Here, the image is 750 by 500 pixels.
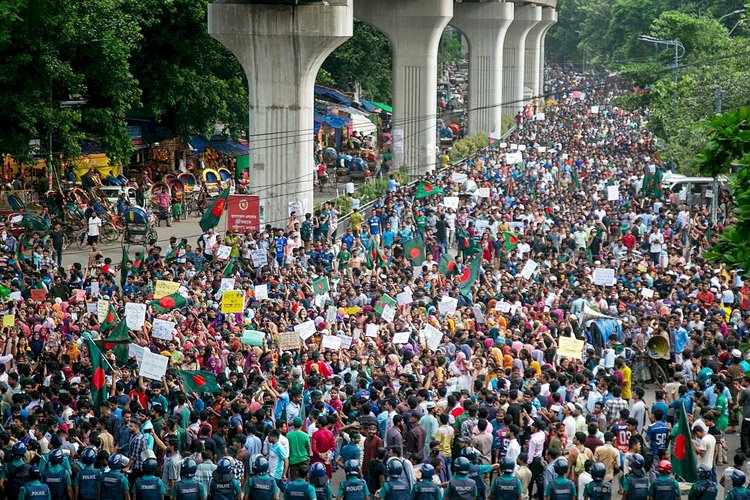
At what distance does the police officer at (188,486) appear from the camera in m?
13.6

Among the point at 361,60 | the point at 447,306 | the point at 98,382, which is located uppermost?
the point at 361,60

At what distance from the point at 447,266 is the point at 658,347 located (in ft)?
22.2

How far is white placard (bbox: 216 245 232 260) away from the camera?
26.3 m

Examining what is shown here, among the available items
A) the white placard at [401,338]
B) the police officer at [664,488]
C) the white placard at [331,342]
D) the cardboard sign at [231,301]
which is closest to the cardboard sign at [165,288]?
the cardboard sign at [231,301]

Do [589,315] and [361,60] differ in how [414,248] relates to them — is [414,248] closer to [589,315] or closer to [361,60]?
[589,315]

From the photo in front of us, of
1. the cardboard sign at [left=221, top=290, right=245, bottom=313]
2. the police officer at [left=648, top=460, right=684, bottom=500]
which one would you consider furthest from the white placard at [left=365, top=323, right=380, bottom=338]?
the police officer at [left=648, top=460, right=684, bottom=500]

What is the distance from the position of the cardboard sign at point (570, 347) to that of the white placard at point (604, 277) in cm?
528

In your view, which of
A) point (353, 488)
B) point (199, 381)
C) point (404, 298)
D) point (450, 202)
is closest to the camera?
point (353, 488)

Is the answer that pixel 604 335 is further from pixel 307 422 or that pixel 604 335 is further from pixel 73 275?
pixel 73 275

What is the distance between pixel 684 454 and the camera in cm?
1523

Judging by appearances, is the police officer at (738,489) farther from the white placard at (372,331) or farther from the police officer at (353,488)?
the white placard at (372,331)

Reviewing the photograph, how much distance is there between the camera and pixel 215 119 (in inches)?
1619

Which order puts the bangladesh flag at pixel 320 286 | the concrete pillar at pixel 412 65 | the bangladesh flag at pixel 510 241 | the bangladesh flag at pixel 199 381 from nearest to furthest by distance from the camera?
the bangladesh flag at pixel 199 381, the bangladesh flag at pixel 320 286, the bangladesh flag at pixel 510 241, the concrete pillar at pixel 412 65

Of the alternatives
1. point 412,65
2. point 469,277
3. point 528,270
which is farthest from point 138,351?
point 412,65
